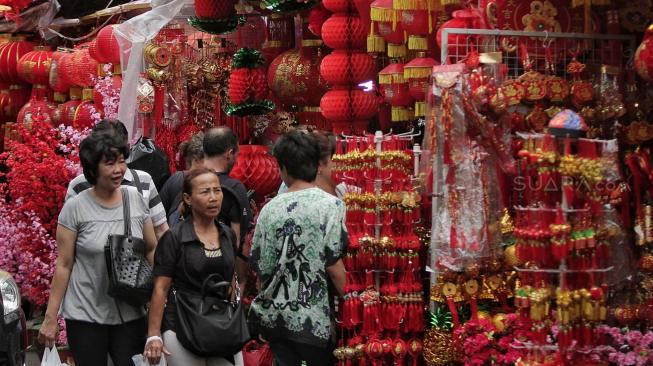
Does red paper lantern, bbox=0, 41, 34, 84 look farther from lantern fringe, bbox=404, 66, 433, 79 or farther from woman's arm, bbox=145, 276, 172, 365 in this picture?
woman's arm, bbox=145, 276, 172, 365

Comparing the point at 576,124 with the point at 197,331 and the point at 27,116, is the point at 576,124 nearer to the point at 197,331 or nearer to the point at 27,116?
the point at 197,331

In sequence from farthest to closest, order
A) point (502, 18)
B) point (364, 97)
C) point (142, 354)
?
point (364, 97)
point (502, 18)
point (142, 354)

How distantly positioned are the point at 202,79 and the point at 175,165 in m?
→ 0.84

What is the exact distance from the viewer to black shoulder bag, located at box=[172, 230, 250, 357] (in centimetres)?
669

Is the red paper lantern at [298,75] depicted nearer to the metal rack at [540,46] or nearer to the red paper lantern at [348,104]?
the red paper lantern at [348,104]

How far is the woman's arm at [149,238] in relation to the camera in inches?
293

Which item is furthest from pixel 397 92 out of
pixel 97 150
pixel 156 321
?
pixel 156 321

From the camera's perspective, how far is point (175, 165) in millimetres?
12211

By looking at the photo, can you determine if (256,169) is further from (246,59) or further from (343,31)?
(343,31)

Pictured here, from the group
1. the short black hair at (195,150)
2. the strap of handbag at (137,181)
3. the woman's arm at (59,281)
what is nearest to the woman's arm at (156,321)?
the woman's arm at (59,281)

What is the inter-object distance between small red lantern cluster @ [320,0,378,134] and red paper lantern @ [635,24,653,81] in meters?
3.06

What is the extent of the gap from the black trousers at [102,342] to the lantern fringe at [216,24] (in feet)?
15.3

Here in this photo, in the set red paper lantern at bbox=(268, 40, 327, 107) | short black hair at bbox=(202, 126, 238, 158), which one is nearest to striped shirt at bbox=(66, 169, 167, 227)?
short black hair at bbox=(202, 126, 238, 158)

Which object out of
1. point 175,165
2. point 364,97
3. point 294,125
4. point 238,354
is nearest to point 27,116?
point 175,165
